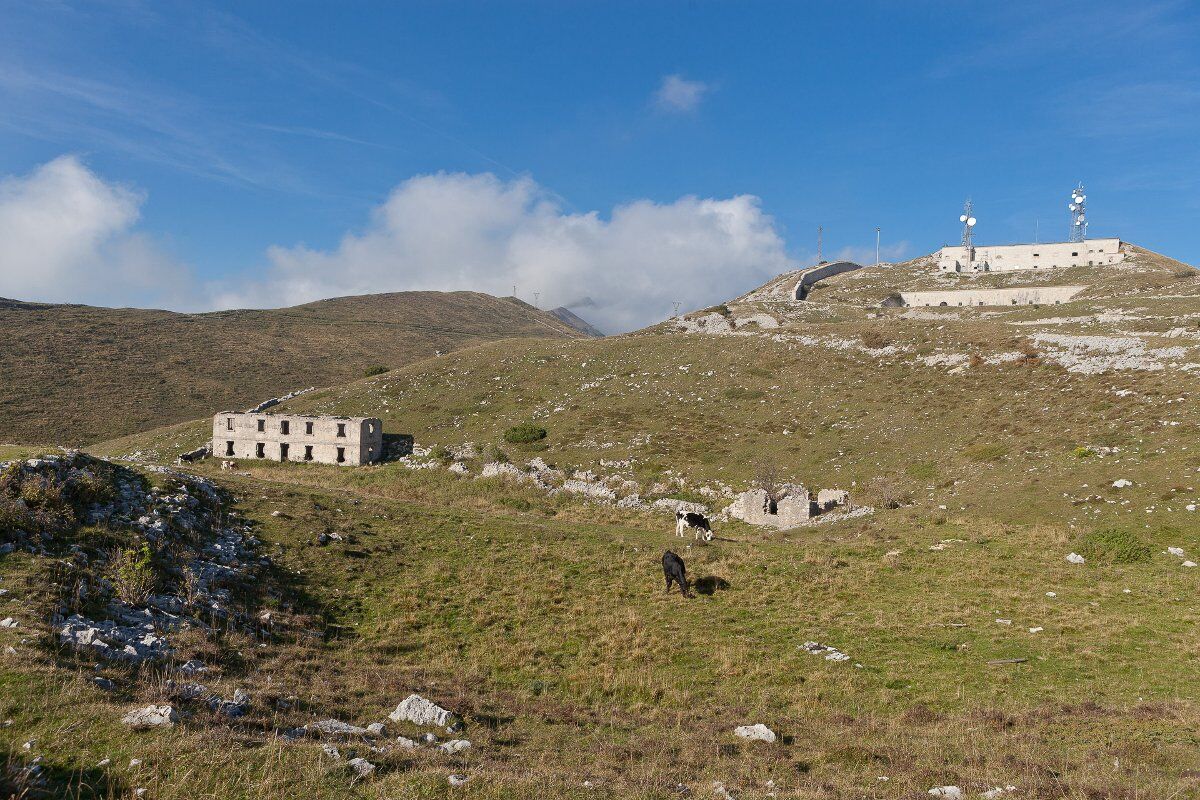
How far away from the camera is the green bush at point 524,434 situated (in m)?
57.9

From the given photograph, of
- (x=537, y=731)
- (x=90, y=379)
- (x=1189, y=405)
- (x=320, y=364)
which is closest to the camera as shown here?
(x=537, y=731)

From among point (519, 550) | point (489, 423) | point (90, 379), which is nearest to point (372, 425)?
point (489, 423)

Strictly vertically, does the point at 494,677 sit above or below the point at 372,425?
below

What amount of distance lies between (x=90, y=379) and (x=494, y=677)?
114957 mm

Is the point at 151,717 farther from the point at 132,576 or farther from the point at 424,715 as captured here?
the point at 132,576

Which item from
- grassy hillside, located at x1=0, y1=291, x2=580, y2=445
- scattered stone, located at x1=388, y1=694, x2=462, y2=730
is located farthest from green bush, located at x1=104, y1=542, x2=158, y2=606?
grassy hillside, located at x1=0, y1=291, x2=580, y2=445

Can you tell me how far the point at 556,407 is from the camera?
65812 mm

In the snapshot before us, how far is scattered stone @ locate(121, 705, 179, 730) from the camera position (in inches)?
352

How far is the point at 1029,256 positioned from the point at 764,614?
156 m

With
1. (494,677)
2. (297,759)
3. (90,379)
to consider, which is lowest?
(494,677)

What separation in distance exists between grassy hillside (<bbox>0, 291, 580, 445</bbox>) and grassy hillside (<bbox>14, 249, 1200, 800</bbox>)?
178ft

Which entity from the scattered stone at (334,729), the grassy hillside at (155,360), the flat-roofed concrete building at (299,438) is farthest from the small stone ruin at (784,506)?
the grassy hillside at (155,360)

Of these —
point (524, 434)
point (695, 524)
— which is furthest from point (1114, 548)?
point (524, 434)

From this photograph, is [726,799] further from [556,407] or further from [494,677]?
[556,407]
